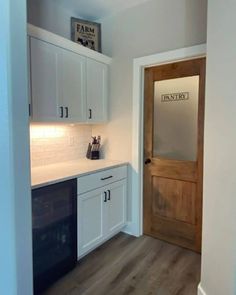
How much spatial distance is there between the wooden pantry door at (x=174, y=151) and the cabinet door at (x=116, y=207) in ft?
0.93

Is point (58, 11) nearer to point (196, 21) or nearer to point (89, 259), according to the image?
point (196, 21)

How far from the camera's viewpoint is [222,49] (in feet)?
4.78

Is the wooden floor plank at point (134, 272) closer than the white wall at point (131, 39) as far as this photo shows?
Yes

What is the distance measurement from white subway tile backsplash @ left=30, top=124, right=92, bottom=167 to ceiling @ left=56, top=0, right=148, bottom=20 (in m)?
1.38

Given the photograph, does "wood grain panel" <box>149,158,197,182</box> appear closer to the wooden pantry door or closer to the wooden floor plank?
the wooden pantry door

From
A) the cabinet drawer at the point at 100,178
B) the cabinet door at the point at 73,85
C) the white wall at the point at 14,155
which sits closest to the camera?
the white wall at the point at 14,155

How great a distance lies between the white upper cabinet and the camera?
2020 mm

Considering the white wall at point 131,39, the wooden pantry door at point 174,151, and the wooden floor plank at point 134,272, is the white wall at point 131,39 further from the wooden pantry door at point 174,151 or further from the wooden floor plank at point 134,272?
the wooden floor plank at point 134,272

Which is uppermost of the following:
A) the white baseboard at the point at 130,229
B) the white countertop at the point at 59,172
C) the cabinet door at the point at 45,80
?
the cabinet door at the point at 45,80

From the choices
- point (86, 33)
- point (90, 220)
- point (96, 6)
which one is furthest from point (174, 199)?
point (96, 6)

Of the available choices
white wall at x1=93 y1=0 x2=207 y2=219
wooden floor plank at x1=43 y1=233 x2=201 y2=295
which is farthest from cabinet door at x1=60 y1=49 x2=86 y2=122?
wooden floor plank at x1=43 y1=233 x2=201 y2=295

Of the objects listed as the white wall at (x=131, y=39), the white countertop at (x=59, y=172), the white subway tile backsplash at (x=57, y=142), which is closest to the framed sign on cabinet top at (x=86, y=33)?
the white wall at (x=131, y=39)

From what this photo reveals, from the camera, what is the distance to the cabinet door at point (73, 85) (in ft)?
7.54

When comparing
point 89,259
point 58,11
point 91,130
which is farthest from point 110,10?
point 89,259
